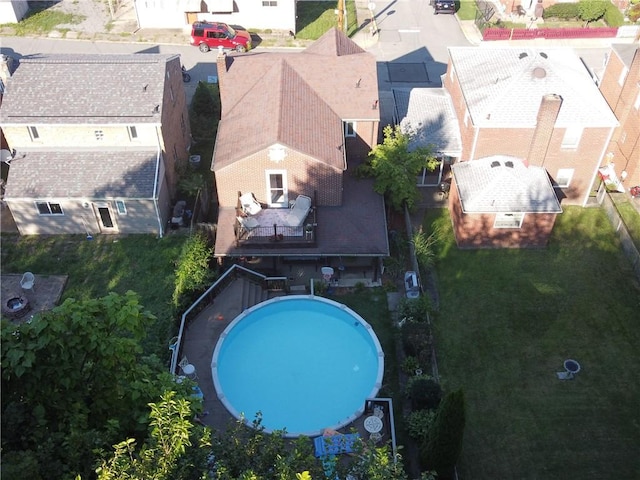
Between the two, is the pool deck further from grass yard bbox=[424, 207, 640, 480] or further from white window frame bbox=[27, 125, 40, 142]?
white window frame bbox=[27, 125, 40, 142]

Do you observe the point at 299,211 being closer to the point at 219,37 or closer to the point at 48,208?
the point at 48,208

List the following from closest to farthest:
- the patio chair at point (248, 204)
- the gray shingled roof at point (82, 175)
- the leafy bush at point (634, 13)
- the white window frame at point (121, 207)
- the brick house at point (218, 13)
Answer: the gray shingled roof at point (82, 175), the patio chair at point (248, 204), the white window frame at point (121, 207), the brick house at point (218, 13), the leafy bush at point (634, 13)

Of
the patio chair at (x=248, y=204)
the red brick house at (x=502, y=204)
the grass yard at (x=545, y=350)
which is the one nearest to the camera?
the grass yard at (x=545, y=350)

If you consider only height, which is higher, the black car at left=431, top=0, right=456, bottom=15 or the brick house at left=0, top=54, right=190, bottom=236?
the brick house at left=0, top=54, right=190, bottom=236

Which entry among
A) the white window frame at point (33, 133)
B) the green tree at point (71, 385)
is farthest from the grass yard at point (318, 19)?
the green tree at point (71, 385)

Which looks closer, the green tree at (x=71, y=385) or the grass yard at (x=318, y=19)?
the green tree at (x=71, y=385)

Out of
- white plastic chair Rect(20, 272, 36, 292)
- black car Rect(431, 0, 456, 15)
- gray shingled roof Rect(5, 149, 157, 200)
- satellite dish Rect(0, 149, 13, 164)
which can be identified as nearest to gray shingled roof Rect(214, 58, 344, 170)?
gray shingled roof Rect(5, 149, 157, 200)

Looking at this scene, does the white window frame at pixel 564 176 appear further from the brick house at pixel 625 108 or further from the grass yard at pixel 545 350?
the brick house at pixel 625 108
